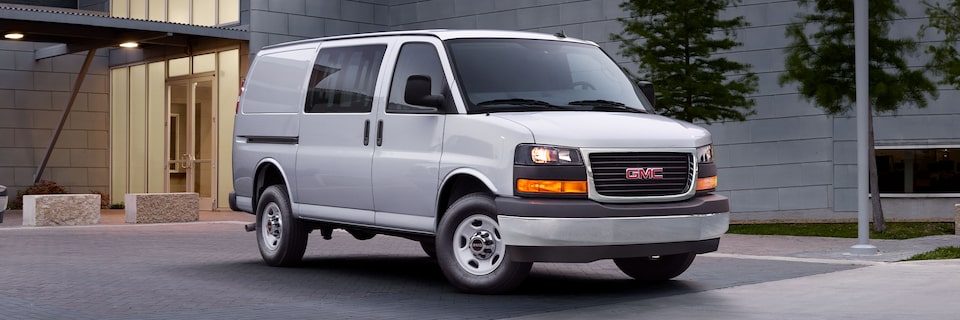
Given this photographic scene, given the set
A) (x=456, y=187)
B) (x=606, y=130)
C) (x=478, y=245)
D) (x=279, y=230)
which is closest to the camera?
(x=606, y=130)

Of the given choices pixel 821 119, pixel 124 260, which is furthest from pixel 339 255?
pixel 821 119

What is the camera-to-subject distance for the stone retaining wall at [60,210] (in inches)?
830

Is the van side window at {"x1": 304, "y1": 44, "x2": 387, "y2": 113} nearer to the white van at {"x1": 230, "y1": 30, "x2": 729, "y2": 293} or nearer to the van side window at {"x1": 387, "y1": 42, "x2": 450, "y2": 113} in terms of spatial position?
the white van at {"x1": 230, "y1": 30, "x2": 729, "y2": 293}

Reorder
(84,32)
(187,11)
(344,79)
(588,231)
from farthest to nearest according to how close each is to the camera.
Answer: (187,11)
(84,32)
(344,79)
(588,231)

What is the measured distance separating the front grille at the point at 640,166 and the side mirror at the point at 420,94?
4.64ft

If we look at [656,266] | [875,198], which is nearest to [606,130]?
[656,266]

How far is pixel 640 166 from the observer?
9.66 metres

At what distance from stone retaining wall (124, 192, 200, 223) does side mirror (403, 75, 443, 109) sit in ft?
42.5

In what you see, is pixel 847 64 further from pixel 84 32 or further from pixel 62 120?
pixel 62 120

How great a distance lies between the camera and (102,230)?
1950cm

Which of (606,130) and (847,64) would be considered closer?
(606,130)

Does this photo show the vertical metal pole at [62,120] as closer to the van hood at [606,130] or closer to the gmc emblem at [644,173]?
the van hood at [606,130]

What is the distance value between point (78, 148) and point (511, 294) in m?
22.7

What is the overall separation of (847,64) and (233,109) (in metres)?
12.9
